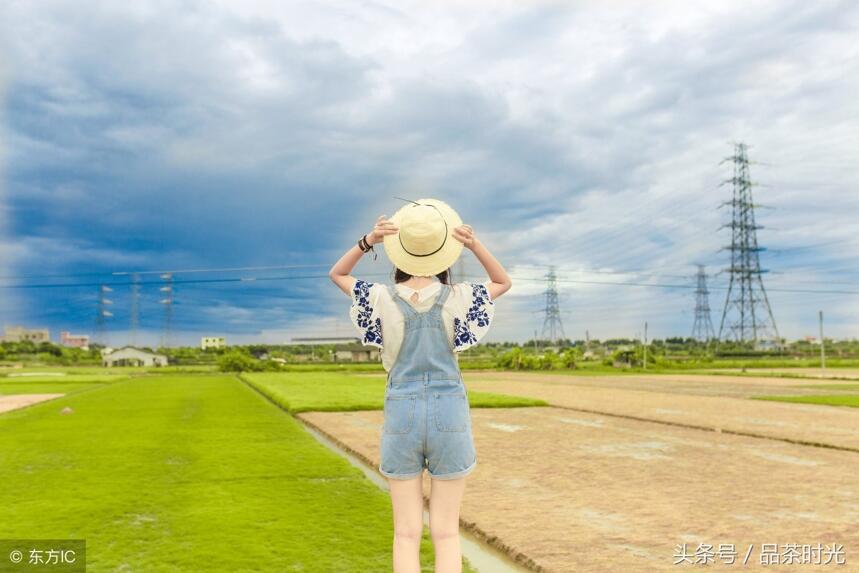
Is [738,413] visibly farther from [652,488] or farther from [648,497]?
[648,497]

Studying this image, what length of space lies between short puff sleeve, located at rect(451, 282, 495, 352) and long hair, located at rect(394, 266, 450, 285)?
3.3 inches

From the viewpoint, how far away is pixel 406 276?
3.92 meters

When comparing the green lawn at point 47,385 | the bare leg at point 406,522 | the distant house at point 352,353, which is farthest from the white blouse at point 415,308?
the distant house at point 352,353

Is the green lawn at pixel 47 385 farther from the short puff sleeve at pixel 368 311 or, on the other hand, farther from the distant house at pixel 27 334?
the distant house at pixel 27 334

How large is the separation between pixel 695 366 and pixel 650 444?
189ft

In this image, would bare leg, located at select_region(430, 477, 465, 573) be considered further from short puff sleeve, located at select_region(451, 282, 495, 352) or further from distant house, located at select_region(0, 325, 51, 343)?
distant house, located at select_region(0, 325, 51, 343)

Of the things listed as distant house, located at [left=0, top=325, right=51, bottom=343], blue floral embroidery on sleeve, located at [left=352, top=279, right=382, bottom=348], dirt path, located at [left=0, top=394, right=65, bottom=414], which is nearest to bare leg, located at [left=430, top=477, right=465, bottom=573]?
blue floral embroidery on sleeve, located at [left=352, top=279, right=382, bottom=348]

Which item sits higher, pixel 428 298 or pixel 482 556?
pixel 428 298

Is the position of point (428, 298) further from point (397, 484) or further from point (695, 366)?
point (695, 366)

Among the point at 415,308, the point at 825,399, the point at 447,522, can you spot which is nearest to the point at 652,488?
the point at 447,522

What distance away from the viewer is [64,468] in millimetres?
10258

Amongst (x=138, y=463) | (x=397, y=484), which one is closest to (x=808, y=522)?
(x=397, y=484)

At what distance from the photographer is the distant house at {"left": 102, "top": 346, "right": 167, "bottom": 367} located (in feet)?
332

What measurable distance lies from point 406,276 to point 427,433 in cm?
81
